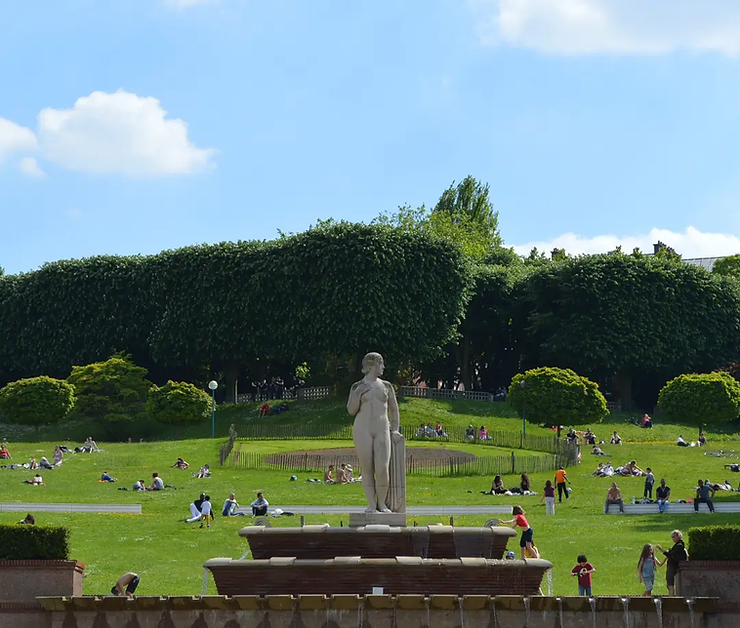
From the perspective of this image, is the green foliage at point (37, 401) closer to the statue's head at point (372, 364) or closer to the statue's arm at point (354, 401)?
the statue's arm at point (354, 401)

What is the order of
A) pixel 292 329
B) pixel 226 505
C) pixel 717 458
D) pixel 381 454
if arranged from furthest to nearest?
pixel 292 329 → pixel 717 458 → pixel 226 505 → pixel 381 454

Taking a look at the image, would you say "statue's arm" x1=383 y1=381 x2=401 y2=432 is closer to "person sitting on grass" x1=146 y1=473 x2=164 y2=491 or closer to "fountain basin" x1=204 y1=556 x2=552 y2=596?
"fountain basin" x1=204 y1=556 x2=552 y2=596

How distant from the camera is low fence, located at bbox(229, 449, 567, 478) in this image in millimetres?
48781

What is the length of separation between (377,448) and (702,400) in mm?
44666

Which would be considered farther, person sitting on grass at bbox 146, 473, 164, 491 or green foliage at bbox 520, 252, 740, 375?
green foliage at bbox 520, 252, 740, 375

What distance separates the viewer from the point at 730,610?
2102cm

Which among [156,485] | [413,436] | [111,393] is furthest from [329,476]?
[111,393]

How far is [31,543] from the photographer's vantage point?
21828mm

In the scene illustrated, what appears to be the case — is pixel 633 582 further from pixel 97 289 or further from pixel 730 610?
pixel 97 289

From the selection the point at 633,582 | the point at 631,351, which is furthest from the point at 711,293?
the point at 633,582

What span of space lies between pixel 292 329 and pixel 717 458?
25.5 meters

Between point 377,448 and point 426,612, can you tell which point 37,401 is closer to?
point 377,448

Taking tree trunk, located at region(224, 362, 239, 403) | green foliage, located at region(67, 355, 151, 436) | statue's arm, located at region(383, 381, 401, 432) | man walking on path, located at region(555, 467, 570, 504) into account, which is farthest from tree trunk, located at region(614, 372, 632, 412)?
statue's arm, located at region(383, 381, 401, 432)

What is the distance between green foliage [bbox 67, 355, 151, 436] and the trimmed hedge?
48.1 meters
